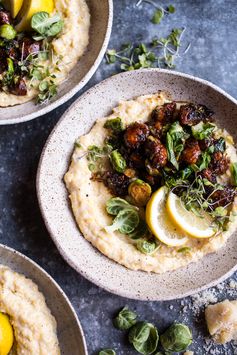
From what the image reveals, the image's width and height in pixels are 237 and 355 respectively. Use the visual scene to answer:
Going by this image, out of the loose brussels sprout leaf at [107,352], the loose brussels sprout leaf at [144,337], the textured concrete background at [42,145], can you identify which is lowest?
the loose brussels sprout leaf at [107,352]

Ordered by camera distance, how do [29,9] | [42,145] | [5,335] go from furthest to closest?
[42,145], [29,9], [5,335]

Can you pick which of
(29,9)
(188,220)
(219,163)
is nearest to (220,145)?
(219,163)

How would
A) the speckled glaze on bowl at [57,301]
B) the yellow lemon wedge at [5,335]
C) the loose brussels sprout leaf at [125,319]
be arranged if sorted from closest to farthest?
the yellow lemon wedge at [5,335] → the speckled glaze on bowl at [57,301] → the loose brussels sprout leaf at [125,319]

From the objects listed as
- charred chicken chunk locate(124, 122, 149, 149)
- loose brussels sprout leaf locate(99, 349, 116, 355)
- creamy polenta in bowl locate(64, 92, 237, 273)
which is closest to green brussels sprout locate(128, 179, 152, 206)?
creamy polenta in bowl locate(64, 92, 237, 273)

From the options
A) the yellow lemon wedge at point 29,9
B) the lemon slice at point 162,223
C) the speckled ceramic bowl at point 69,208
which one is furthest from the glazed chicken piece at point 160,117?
the yellow lemon wedge at point 29,9

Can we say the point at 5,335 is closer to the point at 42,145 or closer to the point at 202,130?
the point at 42,145

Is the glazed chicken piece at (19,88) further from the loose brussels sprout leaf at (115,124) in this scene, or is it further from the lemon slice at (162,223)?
the lemon slice at (162,223)
